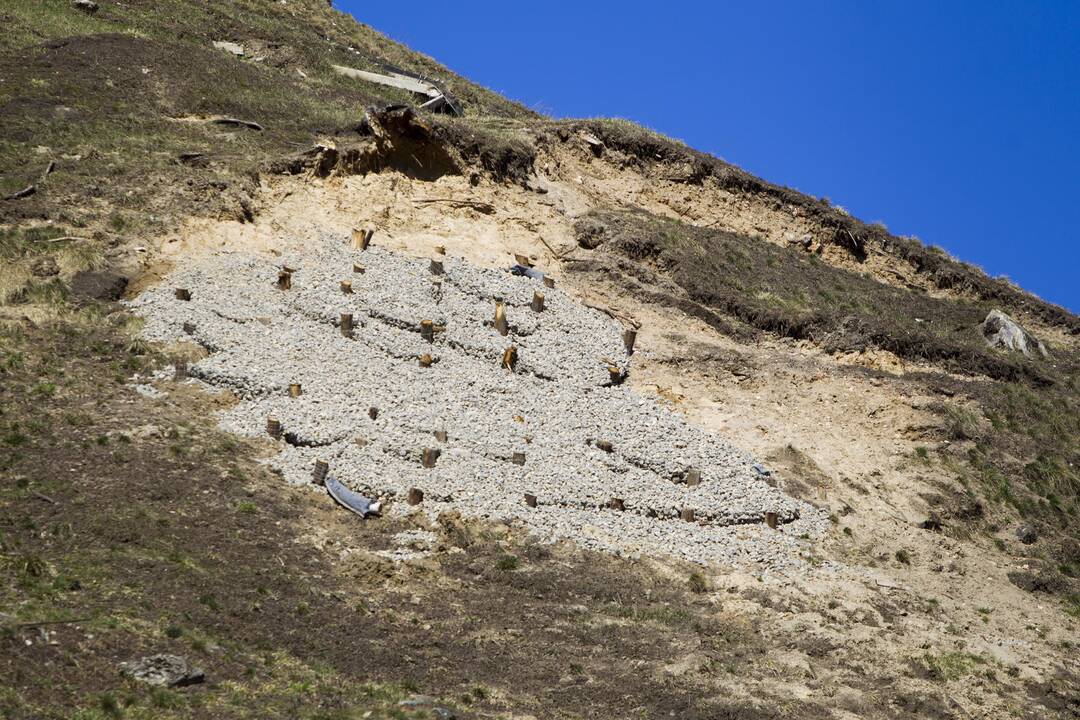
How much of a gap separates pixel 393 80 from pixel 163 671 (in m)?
29.4

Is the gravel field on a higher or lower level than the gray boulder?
lower

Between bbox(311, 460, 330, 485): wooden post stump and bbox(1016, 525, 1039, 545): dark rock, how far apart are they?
1264cm

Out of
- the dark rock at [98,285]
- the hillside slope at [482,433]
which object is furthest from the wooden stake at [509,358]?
the dark rock at [98,285]

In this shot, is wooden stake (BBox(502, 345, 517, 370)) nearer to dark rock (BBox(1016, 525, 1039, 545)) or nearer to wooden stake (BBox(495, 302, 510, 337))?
wooden stake (BBox(495, 302, 510, 337))

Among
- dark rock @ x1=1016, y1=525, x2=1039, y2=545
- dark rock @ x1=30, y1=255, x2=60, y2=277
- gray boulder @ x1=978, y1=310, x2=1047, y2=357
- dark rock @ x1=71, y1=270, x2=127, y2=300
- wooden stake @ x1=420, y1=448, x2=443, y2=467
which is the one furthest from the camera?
gray boulder @ x1=978, y1=310, x2=1047, y2=357

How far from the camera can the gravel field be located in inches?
778

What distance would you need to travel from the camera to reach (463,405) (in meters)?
21.8

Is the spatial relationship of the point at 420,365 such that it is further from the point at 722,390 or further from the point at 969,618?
the point at 969,618

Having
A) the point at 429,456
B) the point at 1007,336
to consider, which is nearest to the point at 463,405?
the point at 429,456

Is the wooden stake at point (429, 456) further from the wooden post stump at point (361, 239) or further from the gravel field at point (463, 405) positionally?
the wooden post stump at point (361, 239)

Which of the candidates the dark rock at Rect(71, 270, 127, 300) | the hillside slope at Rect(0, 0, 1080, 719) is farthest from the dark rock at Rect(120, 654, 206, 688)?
the dark rock at Rect(71, 270, 127, 300)

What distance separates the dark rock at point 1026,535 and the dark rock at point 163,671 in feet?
51.1

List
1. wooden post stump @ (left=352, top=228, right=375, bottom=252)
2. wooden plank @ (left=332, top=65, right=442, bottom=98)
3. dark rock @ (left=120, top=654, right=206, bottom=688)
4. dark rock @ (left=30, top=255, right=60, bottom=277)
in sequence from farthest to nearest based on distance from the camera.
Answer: wooden plank @ (left=332, top=65, right=442, bottom=98) < wooden post stump @ (left=352, top=228, right=375, bottom=252) < dark rock @ (left=30, top=255, right=60, bottom=277) < dark rock @ (left=120, top=654, right=206, bottom=688)

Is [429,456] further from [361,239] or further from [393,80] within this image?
[393,80]
